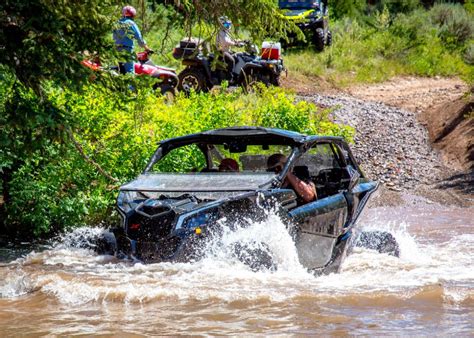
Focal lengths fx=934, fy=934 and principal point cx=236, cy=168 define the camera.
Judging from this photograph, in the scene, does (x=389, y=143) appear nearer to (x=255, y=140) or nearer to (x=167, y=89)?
(x=167, y=89)

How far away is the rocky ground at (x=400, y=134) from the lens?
15094 millimetres

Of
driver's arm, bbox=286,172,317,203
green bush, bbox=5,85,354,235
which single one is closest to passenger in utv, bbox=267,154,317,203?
driver's arm, bbox=286,172,317,203

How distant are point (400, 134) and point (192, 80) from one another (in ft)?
14.3

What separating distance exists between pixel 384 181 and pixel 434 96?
371 inches

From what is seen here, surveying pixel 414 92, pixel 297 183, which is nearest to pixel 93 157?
pixel 297 183

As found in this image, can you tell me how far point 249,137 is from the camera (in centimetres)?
902

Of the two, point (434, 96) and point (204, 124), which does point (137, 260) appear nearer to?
point (204, 124)

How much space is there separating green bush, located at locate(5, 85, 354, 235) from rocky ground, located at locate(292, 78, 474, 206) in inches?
155

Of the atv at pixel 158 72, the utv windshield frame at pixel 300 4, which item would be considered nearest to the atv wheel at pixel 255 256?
the atv at pixel 158 72

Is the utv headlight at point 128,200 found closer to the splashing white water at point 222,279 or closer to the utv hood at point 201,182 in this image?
the utv hood at point 201,182

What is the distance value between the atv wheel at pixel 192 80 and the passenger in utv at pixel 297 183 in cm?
1020

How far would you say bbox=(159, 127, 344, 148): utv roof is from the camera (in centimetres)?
876

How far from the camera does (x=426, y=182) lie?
1548 cm

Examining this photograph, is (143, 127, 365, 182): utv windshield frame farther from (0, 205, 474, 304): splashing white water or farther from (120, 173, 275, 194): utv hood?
(0, 205, 474, 304): splashing white water
